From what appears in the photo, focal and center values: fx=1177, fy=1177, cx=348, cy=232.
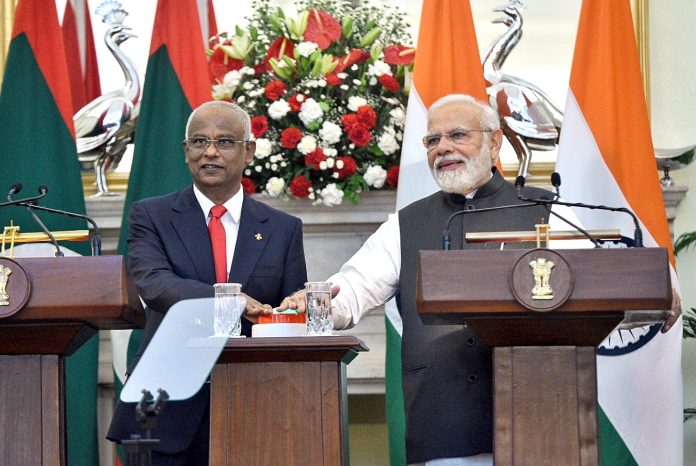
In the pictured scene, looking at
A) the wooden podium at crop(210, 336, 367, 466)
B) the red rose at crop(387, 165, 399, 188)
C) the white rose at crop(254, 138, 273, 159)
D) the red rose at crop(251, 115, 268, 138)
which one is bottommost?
the wooden podium at crop(210, 336, 367, 466)

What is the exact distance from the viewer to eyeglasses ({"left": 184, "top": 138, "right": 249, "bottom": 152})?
3.72m

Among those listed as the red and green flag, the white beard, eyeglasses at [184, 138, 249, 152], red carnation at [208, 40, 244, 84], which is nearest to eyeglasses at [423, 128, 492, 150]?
the white beard

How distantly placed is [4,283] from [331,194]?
214 centimetres

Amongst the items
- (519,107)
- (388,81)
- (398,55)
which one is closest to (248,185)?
(388,81)

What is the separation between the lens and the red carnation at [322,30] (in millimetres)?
5145

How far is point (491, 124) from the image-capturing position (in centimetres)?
381

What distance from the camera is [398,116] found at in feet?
16.7

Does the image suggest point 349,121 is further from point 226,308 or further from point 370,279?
point 226,308

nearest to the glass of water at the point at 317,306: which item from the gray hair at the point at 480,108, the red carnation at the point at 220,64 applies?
the gray hair at the point at 480,108

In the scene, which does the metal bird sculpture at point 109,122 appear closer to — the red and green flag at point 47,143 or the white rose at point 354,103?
the red and green flag at point 47,143

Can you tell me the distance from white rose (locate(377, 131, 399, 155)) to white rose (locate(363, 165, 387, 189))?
8 cm

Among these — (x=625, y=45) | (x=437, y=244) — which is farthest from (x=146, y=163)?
(x=625, y=45)

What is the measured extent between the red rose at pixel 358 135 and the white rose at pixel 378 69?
0.29 metres

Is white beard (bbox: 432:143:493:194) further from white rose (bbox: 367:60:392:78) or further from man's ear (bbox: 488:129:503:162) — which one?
white rose (bbox: 367:60:392:78)
